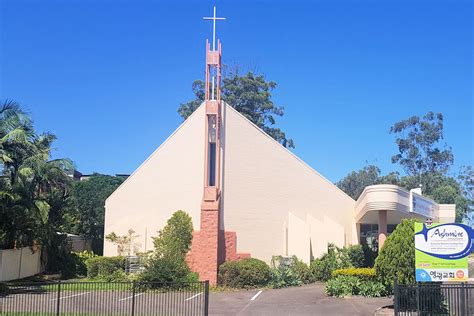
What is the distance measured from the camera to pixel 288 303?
20797 mm

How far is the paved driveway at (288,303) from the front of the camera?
61.7ft

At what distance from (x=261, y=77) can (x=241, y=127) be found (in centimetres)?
3933

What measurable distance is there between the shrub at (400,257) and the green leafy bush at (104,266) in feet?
53.4

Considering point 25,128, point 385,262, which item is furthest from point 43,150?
point 385,262

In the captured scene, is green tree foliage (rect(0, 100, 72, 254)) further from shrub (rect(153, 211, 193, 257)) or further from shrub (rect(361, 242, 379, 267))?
shrub (rect(361, 242, 379, 267))

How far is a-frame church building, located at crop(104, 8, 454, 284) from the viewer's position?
96.4ft

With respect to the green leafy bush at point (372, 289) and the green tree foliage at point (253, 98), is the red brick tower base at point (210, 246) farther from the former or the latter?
the green tree foliage at point (253, 98)

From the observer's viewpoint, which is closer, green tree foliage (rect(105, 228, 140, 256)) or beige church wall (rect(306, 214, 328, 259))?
beige church wall (rect(306, 214, 328, 259))

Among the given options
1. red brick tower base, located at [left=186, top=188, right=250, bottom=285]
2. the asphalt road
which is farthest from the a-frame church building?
the asphalt road

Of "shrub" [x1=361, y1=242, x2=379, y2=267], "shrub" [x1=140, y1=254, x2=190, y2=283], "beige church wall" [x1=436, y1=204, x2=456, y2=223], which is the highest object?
"beige church wall" [x1=436, y1=204, x2=456, y2=223]

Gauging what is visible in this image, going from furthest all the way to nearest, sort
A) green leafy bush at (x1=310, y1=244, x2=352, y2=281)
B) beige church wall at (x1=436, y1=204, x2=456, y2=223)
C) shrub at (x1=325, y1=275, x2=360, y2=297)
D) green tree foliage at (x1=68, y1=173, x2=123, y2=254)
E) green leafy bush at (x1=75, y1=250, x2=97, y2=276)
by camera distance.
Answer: green tree foliage at (x1=68, y1=173, x2=123, y2=254) → beige church wall at (x1=436, y1=204, x2=456, y2=223) → green leafy bush at (x1=75, y1=250, x2=97, y2=276) → green leafy bush at (x1=310, y1=244, x2=352, y2=281) → shrub at (x1=325, y1=275, x2=360, y2=297)

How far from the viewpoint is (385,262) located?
59.8ft

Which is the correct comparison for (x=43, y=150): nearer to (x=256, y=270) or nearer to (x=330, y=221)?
(x=256, y=270)

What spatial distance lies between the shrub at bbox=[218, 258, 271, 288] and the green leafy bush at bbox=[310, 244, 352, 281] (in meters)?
2.88
